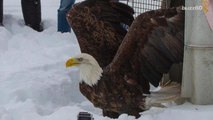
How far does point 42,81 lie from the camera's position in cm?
476

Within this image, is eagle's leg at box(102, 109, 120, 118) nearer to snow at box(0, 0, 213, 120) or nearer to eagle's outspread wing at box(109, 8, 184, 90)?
snow at box(0, 0, 213, 120)

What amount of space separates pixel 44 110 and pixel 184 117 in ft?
4.61

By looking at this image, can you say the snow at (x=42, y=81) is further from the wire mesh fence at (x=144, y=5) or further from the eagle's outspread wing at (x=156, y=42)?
the wire mesh fence at (x=144, y=5)

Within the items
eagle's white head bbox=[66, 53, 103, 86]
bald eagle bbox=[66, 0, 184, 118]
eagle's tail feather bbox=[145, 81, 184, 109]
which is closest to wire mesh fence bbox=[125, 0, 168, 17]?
bald eagle bbox=[66, 0, 184, 118]

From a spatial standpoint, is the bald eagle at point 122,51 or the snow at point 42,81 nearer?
the snow at point 42,81

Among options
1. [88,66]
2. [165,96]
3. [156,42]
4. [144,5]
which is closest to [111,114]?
[88,66]

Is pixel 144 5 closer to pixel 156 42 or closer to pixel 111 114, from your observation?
pixel 111 114

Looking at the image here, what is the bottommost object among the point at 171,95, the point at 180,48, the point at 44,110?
the point at 44,110

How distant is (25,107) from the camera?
391 centimetres

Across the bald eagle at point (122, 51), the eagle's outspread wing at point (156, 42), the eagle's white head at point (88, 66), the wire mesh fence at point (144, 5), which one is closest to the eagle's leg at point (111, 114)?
the bald eagle at point (122, 51)

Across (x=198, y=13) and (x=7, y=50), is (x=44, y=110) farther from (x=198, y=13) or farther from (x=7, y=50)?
(x=7, y=50)

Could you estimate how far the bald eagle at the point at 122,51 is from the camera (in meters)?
3.46

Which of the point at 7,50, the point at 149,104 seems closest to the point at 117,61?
the point at 149,104

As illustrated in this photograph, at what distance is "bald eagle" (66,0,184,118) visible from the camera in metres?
3.46
